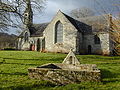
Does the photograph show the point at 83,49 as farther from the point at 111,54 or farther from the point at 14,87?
the point at 14,87

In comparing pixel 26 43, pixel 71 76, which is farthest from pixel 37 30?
pixel 71 76

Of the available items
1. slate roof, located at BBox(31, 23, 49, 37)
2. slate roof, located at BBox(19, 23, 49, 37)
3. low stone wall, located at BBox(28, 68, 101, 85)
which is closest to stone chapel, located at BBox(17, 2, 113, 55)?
slate roof, located at BBox(31, 23, 49, 37)

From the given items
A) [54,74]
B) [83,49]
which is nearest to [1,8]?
[54,74]

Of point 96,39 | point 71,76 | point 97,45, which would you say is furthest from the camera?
point 96,39

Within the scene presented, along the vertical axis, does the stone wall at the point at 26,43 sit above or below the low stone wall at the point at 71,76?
above

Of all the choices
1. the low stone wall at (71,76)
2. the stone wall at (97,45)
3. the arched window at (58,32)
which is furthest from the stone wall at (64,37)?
the low stone wall at (71,76)

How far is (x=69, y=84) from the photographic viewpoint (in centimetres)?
629

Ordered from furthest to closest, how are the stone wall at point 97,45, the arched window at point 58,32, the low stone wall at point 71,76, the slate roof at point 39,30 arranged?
the slate roof at point 39,30 → the arched window at point 58,32 → the stone wall at point 97,45 → the low stone wall at point 71,76

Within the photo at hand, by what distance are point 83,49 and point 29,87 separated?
90.5 ft

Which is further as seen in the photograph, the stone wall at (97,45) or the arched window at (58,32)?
the arched window at (58,32)

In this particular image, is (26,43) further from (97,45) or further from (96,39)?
(97,45)

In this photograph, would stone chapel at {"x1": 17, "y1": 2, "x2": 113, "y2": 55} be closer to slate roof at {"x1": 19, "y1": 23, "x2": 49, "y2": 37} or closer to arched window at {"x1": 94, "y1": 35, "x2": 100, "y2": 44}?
arched window at {"x1": 94, "y1": 35, "x2": 100, "y2": 44}

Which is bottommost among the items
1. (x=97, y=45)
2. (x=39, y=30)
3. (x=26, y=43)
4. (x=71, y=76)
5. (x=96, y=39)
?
(x=71, y=76)

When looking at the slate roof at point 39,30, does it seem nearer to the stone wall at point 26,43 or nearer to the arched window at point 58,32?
the stone wall at point 26,43
